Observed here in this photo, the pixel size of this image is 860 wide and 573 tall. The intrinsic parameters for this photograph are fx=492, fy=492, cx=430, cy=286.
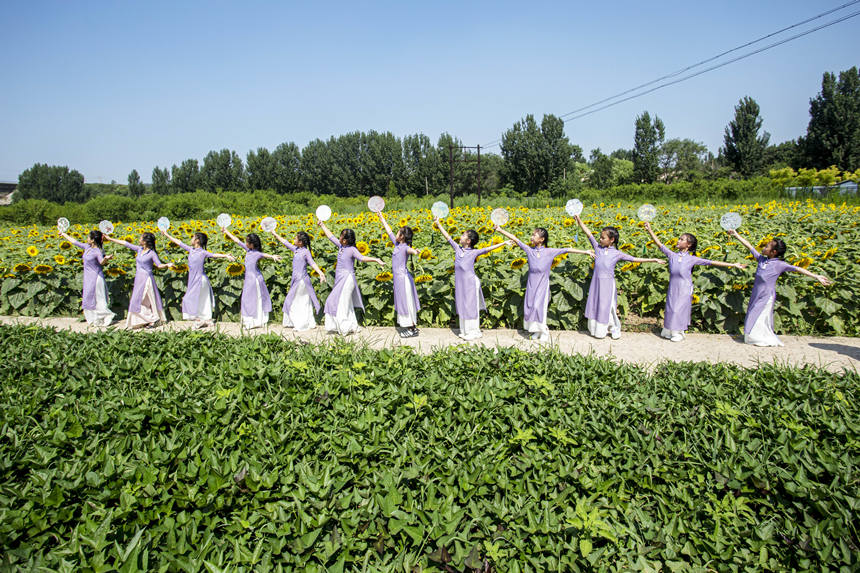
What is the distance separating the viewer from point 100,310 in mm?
7859

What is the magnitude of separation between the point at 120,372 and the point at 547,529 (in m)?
3.09

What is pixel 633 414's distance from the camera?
2883 mm

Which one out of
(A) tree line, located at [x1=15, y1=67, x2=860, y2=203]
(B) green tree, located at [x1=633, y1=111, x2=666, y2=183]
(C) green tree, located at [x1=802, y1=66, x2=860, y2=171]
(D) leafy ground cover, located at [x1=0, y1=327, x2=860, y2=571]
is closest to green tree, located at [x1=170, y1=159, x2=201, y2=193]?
(A) tree line, located at [x1=15, y1=67, x2=860, y2=203]

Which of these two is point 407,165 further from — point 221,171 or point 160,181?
point 160,181

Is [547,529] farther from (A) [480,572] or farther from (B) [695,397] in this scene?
(B) [695,397]

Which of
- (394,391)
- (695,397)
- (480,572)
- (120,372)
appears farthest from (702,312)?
(120,372)

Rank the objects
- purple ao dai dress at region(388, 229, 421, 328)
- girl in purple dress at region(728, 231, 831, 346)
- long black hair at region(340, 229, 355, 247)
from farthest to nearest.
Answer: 1. long black hair at region(340, 229, 355, 247)
2. purple ao dai dress at region(388, 229, 421, 328)
3. girl in purple dress at region(728, 231, 831, 346)

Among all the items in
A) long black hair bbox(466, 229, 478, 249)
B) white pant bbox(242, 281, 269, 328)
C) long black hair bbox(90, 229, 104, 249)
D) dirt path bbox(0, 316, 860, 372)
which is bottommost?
dirt path bbox(0, 316, 860, 372)

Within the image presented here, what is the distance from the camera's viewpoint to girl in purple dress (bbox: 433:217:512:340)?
6453mm

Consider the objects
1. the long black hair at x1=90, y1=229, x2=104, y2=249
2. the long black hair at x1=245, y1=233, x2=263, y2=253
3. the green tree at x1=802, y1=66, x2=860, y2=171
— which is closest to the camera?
the long black hair at x1=245, y1=233, x2=263, y2=253

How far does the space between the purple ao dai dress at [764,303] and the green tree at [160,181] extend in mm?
62229

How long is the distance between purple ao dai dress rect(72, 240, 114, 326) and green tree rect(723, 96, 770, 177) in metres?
56.7

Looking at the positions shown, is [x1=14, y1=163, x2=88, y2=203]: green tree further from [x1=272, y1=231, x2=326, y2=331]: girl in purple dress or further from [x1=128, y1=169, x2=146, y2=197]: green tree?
[x1=272, y1=231, x2=326, y2=331]: girl in purple dress

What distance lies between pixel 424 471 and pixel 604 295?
4619 millimetres
